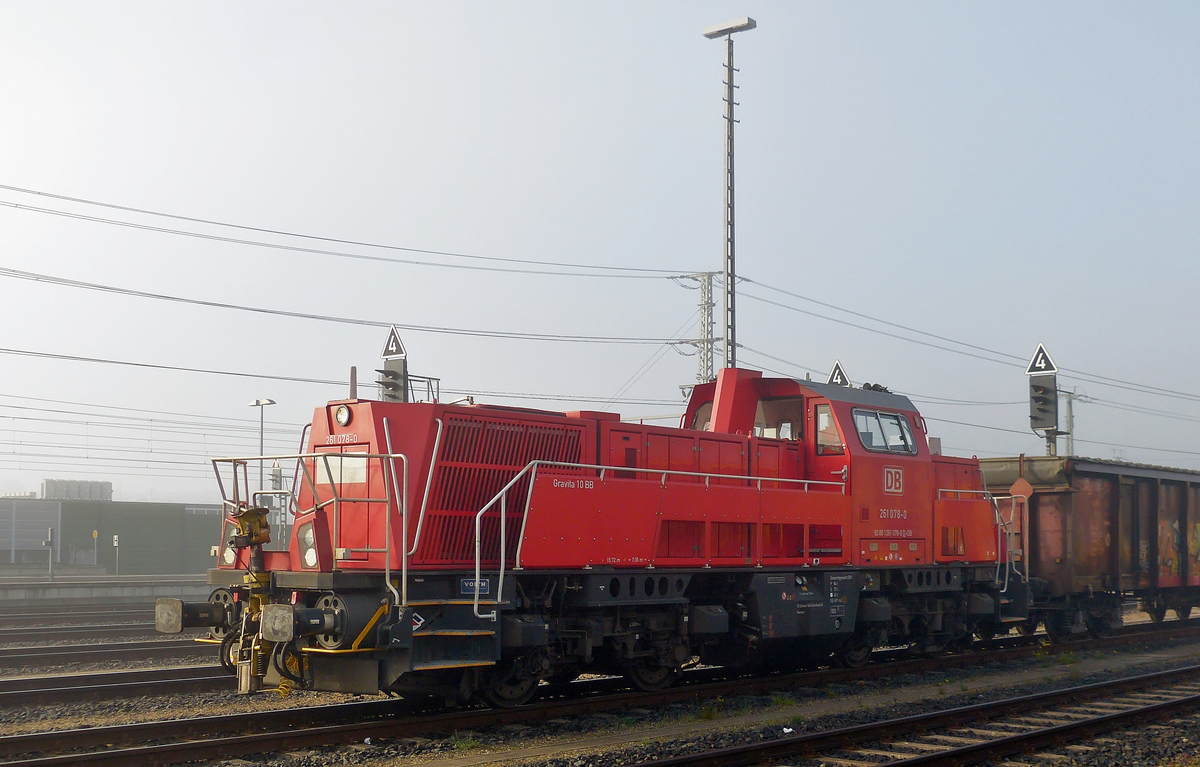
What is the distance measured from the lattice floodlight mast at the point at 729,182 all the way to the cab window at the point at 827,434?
15.8 ft

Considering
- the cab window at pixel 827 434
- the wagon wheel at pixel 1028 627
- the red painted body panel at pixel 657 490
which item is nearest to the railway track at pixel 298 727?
the red painted body panel at pixel 657 490

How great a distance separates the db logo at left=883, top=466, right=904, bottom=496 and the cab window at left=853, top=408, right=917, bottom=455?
0.28m

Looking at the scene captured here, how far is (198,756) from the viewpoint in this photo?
848 cm

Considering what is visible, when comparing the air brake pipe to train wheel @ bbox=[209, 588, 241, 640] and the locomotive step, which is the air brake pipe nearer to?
the locomotive step

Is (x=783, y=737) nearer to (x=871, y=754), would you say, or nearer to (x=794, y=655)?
(x=871, y=754)

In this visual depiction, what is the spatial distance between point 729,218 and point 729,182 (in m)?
0.76

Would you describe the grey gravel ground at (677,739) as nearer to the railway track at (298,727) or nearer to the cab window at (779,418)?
the railway track at (298,727)

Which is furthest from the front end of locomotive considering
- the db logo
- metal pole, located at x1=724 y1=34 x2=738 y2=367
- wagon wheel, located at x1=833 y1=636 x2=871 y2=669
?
metal pole, located at x1=724 y1=34 x2=738 y2=367

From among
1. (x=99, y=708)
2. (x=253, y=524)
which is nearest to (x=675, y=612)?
(x=253, y=524)

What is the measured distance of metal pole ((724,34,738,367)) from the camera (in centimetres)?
1928

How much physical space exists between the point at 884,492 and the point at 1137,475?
10.7 metres

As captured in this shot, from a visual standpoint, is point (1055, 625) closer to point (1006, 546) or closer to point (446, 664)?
point (1006, 546)

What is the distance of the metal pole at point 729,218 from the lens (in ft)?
63.3

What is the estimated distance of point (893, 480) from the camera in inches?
573
